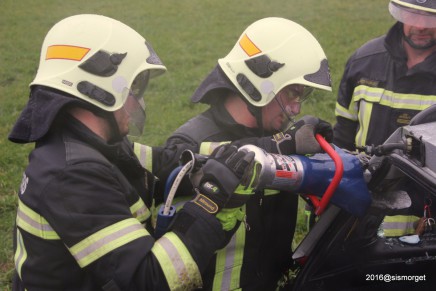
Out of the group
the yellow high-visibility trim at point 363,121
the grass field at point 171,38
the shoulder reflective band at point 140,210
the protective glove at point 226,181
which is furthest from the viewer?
the grass field at point 171,38

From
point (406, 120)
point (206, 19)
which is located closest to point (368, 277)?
point (406, 120)

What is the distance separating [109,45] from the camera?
199 centimetres

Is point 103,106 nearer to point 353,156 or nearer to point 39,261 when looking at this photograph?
point 39,261

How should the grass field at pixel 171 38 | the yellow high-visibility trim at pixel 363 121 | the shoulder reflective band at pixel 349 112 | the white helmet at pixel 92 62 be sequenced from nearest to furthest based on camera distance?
the white helmet at pixel 92 62 < the yellow high-visibility trim at pixel 363 121 < the shoulder reflective band at pixel 349 112 < the grass field at pixel 171 38

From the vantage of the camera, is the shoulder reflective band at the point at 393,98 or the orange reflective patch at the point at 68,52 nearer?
the orange reflective patch at the point at 68,52

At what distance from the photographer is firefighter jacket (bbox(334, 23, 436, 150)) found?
10.4 feet

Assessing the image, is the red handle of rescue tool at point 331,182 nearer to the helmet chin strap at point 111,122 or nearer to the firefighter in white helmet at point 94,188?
the firefighter in white helmet at point 94,188

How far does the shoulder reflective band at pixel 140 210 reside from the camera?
2.03m

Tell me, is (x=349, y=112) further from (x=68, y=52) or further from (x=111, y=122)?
(x=68, y=52)

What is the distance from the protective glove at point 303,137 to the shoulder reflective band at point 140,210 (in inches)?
22.3

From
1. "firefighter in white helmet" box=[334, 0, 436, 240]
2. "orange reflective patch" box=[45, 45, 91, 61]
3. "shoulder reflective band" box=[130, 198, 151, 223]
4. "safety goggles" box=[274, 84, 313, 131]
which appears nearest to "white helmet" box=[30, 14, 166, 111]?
"orange reflective patch" box=[45, 45, 91, 61]

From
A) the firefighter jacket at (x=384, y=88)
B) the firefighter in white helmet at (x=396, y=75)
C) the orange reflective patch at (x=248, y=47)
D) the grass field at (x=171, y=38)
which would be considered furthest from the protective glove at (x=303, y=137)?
Answer: the grass field at (x=171, y=38)

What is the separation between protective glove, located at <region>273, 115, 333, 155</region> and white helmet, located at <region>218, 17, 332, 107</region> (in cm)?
32

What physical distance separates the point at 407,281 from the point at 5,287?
9.27 feet
